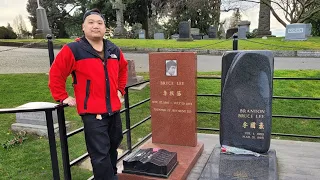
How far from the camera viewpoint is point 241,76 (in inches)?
125

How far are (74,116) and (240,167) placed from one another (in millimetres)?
3784

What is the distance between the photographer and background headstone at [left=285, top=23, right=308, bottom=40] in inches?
598

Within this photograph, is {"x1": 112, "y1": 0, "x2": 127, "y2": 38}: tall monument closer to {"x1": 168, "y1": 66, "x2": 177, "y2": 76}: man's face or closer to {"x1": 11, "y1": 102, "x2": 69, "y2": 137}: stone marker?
{"x1": 11, "y1": 102, "x2": 69, "y2": 137}: stone marker

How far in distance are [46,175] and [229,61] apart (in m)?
2.81

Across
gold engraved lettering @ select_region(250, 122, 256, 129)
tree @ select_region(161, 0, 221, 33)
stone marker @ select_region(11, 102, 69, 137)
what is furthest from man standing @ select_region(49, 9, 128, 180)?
tree @ select_region(161, 0, 221, 33)

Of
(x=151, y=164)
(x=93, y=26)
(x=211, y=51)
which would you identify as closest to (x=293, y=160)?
(x=151, y=164)

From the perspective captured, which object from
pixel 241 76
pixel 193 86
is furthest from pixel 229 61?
pixel 193 86

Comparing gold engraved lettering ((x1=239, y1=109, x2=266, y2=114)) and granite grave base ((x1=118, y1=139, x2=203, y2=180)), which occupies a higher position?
gold engraved lettering ((x1=239, y1=109, x2=266, y2=114))

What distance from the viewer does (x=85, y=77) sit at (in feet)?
7.42

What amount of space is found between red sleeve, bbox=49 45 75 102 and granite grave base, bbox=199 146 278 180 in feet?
5.69

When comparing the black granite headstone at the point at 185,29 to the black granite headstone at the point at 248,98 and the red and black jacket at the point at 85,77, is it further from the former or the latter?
the red and black jacket at the point at 85,77

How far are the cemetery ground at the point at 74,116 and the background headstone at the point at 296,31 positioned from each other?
28.4 ft

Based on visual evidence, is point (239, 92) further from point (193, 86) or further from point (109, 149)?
point (109, 149)

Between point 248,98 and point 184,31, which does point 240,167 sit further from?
point 184,31
